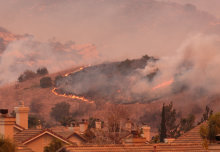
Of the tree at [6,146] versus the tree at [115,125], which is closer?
the tree at [6,146]

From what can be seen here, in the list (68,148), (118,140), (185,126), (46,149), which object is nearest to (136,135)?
(68,148)

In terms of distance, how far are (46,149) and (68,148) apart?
22057mm

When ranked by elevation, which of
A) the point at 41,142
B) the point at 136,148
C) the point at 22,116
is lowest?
the point at 136,148

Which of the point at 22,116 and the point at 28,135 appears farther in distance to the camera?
the point at 22,116

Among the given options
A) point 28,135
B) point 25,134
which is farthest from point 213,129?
point 25,134

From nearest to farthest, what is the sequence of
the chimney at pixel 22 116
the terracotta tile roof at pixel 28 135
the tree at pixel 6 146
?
the tree at pixel 6 146 → the terracotta tile roof at pixel 28 135 → the chimney at pixel 22 116

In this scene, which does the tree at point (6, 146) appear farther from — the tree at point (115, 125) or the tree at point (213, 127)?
the tree at point (115, 125)

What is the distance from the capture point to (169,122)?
5157 inches

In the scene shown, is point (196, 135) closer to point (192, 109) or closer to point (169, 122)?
point (169, 122)

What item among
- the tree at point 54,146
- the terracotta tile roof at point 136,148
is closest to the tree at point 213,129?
the terracotta tile roof at point 136,148

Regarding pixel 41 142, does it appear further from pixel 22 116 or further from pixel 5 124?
pixel 5 124

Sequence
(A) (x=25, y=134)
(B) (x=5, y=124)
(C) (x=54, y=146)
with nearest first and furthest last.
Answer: (B) (x=5, y=124) → (C) (x=54, y=146) → (A) (x=25, y=134)


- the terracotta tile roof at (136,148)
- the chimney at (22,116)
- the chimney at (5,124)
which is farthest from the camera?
the chimney at (22,116)

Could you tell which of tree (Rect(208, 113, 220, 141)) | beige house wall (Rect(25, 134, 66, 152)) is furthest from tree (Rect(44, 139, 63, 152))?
tree (Rect(208, 113, 220, 141))
